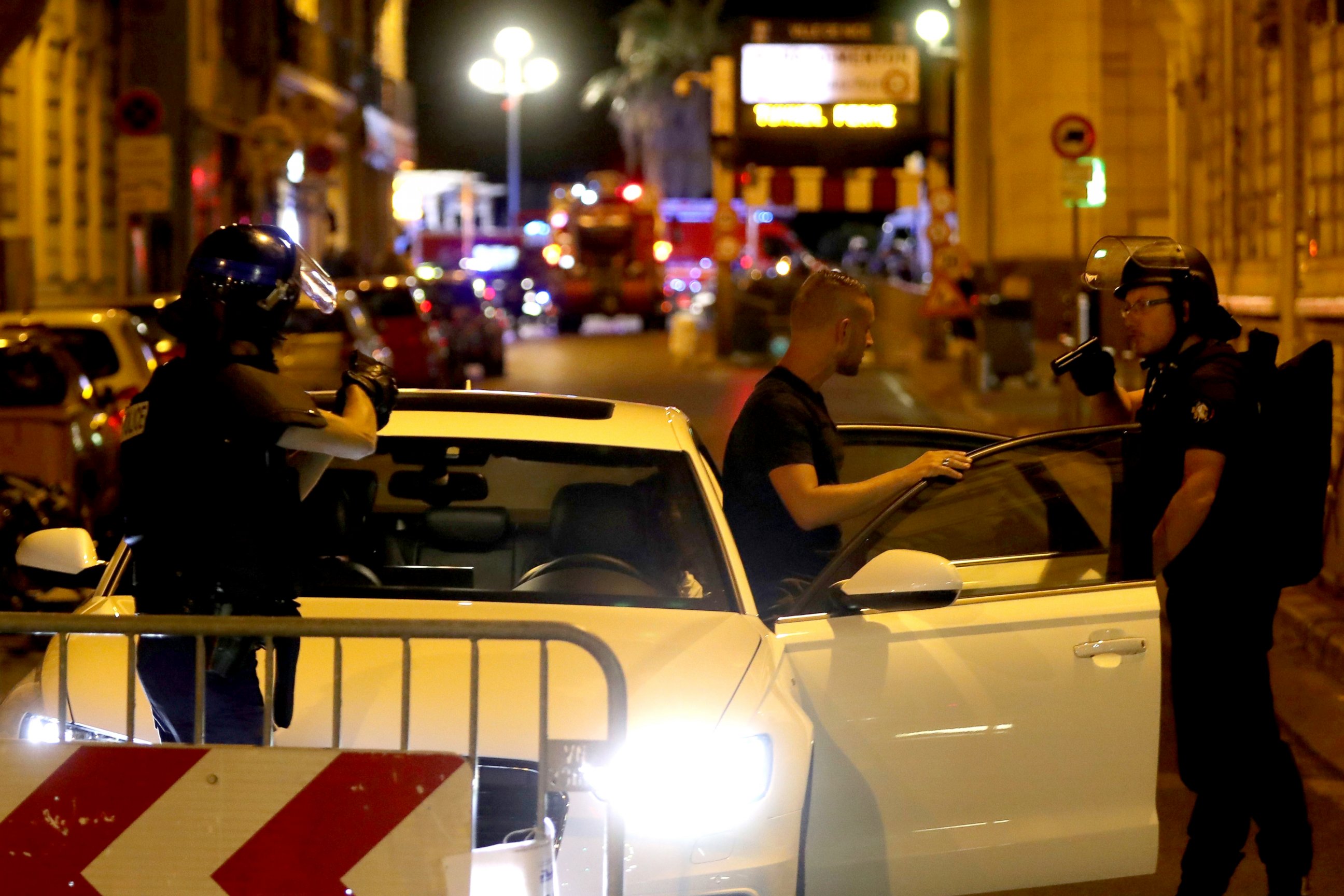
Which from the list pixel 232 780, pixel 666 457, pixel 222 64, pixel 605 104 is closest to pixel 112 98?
pixel 222 64

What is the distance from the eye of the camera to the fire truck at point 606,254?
162 ft

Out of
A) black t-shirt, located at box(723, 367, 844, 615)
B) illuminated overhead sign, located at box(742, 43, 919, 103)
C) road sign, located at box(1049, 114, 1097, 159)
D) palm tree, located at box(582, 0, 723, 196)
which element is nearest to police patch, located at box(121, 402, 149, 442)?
black t-shirt, located at box(723, 367, 844, 615)

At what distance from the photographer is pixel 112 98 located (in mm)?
26609

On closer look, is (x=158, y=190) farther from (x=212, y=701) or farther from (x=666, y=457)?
(x=212, y=701)

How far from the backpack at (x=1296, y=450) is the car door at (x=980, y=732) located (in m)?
0.37

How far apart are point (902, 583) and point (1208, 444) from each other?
852 millimetres

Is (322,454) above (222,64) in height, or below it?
below

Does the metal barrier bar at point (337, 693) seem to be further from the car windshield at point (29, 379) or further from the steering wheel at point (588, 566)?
the car windshield at point (29, 379)

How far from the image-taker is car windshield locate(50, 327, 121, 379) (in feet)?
38.0

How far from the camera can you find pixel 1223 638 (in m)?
4.53

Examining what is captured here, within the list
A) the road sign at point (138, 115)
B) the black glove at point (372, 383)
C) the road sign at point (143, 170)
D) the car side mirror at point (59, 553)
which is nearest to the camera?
the black glove at point (372, 383)

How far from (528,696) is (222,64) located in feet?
98.5

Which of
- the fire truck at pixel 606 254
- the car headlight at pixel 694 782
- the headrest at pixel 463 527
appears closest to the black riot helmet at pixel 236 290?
the car headlight at pixel 694 782

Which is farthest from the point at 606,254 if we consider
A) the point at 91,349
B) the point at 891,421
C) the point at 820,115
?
the point at 91,349
